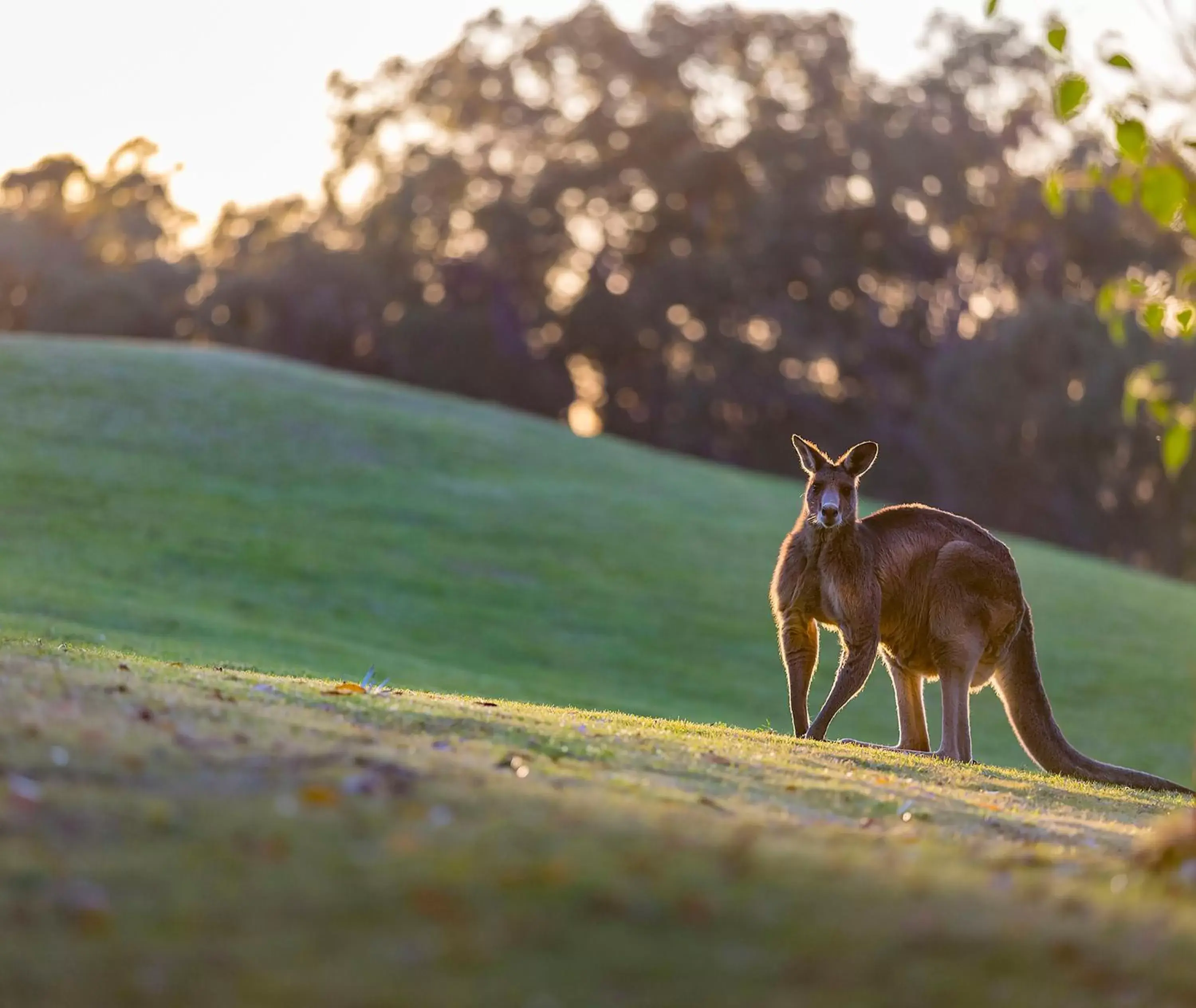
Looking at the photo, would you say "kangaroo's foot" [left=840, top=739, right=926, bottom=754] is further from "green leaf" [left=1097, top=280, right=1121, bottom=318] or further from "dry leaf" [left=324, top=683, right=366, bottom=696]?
"green leaf" [left=1097, top=280, right=1121, bottom=318]

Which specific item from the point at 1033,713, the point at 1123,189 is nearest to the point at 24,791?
the point at 1123,189

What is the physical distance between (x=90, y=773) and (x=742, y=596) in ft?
78.4

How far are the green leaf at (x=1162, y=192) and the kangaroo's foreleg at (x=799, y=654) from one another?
591 cm

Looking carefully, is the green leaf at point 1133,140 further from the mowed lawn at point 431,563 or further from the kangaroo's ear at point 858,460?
the mowed lawn at point 431,563

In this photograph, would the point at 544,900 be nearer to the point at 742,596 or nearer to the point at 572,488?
the point at 742,596

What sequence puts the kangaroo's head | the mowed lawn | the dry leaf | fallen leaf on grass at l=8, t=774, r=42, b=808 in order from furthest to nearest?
the mowed lawn → the kangaroo's head → the dry leaf → fallen leaf on grass at l=8, t=774, r=42, b=808

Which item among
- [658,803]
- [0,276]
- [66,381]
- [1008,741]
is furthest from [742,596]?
[0,276]

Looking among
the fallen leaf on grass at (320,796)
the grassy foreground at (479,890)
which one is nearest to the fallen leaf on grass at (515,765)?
the grassy foreground at (479,890)

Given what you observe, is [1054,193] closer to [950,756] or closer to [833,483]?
[833,483]

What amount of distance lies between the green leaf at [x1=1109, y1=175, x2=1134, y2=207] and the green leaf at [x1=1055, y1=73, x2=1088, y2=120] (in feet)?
1.58

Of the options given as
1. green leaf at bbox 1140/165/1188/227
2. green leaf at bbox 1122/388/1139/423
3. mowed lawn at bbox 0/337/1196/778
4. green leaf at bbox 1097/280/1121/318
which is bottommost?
mowed lawn at bbox 0/337/1196/778

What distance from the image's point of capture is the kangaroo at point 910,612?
33.6 feet

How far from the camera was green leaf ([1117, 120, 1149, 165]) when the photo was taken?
4.74m

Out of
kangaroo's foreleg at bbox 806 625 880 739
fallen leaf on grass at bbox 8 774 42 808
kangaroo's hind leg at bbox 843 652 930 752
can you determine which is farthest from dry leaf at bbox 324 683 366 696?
kangaroo's hind leg at bbox 843 652 930 752
